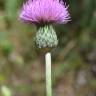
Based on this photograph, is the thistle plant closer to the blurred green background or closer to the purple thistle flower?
the purple thistle flower

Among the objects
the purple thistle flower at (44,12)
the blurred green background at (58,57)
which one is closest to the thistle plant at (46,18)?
the purple thistle flower at (44,12)

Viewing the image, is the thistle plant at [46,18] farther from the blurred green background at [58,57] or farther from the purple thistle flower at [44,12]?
the blurred green background at [58,57]

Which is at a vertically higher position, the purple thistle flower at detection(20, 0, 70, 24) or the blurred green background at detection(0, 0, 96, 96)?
the purple thistle flower at detection(20, 0, 70, 24)

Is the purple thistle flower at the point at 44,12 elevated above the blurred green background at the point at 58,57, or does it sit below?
above

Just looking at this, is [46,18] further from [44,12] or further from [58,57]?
[58,57]

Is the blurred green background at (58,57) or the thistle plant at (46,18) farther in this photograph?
the blurred green background at (58,57)

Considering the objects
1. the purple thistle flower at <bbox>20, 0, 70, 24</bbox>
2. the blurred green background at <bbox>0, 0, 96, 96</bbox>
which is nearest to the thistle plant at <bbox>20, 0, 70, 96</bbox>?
the purple thistle flower at <bbox>20, 0, 70, 24</bbox>

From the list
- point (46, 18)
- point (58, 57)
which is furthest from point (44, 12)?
point (58, 57)
